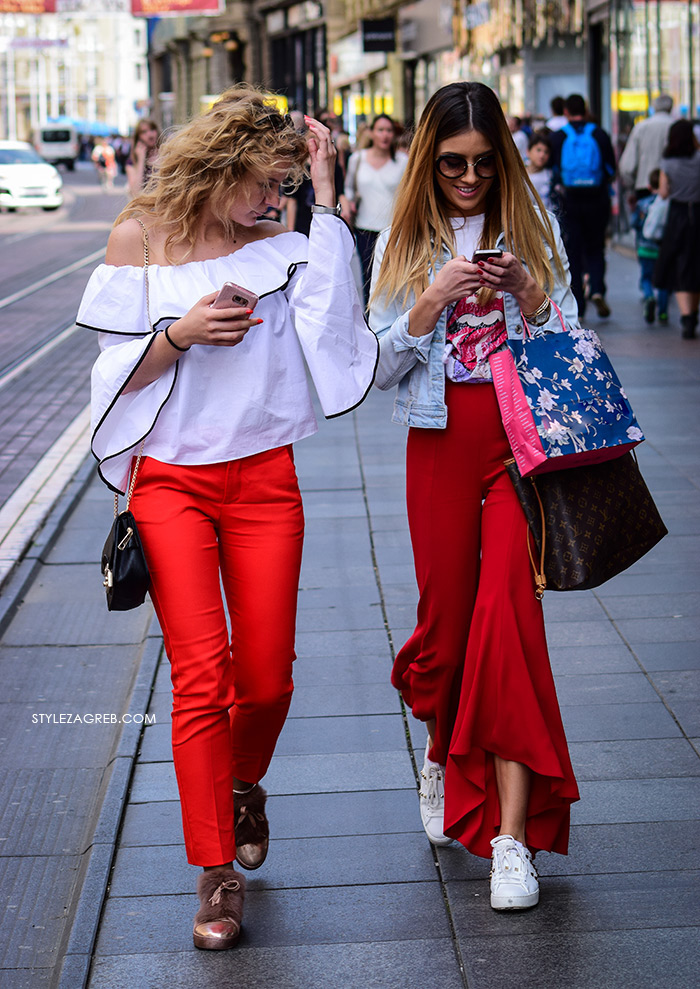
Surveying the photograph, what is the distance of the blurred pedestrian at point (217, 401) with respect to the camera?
319cm

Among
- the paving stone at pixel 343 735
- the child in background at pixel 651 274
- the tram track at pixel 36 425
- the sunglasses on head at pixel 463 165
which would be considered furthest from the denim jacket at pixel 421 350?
the child in background at pixel 651 274

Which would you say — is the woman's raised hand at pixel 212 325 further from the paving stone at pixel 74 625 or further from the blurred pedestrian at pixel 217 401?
the paving stone at pixel 74 625

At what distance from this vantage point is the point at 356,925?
10.8 ft

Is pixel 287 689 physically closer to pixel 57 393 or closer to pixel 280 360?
pixel 280 360

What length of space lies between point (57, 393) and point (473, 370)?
871 cm

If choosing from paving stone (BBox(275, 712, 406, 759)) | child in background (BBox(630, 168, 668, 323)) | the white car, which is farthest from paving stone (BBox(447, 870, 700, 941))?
the white car

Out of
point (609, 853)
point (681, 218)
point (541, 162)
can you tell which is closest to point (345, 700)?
point (609, 853)

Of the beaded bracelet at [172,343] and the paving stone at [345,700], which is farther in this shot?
the paving stone at [345,700]

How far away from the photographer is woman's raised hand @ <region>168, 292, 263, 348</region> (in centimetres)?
301

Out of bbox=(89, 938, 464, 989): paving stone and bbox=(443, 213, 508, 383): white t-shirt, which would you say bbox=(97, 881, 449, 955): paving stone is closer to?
bbox=(89, 938, 464, 989): paving stone

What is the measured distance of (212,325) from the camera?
301 centimetres

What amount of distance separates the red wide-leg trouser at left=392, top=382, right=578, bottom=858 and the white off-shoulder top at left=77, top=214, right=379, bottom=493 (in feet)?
0.91

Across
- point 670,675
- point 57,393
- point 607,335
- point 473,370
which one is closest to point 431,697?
point 473,370

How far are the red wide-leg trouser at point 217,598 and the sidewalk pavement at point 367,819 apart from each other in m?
0.31
